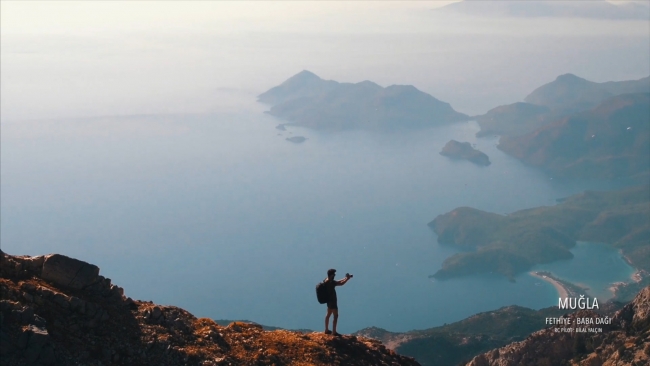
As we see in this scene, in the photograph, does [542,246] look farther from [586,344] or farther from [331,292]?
[331,292]

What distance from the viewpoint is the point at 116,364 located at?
13211 millimetres

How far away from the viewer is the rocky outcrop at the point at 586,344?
98.1 ft

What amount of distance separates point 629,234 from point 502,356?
581ft

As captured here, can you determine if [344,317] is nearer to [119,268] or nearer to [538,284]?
[538,284]

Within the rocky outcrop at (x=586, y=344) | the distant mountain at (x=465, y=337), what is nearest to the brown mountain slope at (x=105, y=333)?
the rocky outcrop at (x=586, y=344)

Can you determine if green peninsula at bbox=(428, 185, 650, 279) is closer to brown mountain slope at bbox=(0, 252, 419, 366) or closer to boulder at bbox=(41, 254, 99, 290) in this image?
brown mountain slope at bbox=(0, 252, 419, 366)

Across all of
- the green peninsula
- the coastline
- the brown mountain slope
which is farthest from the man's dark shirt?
the green peninsula

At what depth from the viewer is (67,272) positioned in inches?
586

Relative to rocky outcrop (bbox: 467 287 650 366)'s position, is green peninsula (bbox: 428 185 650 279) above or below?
above

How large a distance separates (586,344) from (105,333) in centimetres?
2889

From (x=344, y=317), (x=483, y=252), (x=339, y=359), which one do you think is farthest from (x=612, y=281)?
(x=339, y=359)

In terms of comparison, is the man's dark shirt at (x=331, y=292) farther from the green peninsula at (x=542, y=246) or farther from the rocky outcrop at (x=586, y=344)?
the green peninsula at (x=542, y=246)

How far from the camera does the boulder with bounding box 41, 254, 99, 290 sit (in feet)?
48.3

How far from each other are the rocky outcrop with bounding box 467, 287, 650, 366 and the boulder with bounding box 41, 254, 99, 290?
25.3 m
